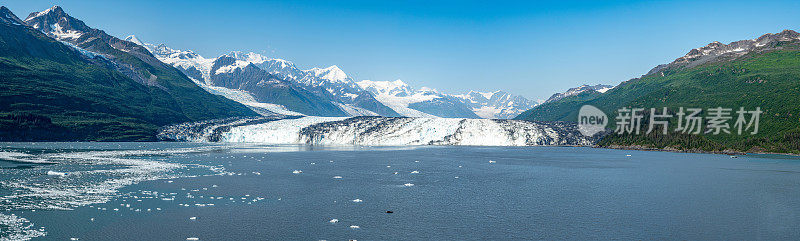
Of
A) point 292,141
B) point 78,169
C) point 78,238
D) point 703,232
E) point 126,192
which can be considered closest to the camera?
point 78,238

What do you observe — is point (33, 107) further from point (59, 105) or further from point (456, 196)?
point (456, 196)

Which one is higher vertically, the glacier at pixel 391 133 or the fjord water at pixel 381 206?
the glacier at pixel 391 133

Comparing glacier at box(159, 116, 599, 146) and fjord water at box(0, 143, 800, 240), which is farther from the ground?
glacier at box(159, 116, 599, 146)

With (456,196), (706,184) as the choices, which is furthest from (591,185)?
(456,196)

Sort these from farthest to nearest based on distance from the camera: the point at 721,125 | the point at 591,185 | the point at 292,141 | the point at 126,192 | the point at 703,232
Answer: the point at 292,141 < the point at 721,125 < the point at 591,185 < the point at 126,192 < the point at 703,232

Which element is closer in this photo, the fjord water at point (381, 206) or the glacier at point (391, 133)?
the fjord water at point (381, 206)

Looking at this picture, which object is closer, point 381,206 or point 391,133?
point 381,206

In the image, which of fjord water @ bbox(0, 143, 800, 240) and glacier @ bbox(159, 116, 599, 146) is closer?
fjord water @ bbox(0, 143, 800, 240)

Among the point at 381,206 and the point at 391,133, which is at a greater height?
the point at 391,133
